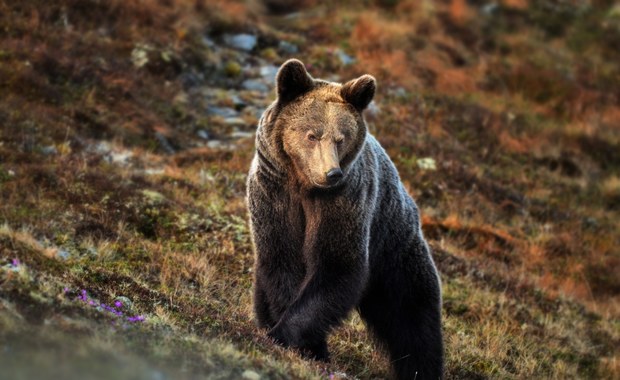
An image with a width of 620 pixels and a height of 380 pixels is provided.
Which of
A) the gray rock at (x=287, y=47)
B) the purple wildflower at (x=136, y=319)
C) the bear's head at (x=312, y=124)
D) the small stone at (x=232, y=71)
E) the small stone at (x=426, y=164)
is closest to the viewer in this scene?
the purple wildflower at (x=136, y=319)

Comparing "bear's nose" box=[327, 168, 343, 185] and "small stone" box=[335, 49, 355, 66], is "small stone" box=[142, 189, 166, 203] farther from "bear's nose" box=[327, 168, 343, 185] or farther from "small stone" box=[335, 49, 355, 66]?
"small stone" box=[335, 49, 355, 66]

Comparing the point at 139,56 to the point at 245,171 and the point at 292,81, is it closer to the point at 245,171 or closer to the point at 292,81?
the point at 245,171

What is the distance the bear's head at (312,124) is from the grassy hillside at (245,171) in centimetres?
140

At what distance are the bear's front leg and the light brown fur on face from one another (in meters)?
0.32

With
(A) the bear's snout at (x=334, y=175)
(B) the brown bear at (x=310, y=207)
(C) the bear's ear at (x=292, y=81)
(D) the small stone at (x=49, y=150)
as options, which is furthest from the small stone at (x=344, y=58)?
(A) the bear's snout at (x=334, y=175)

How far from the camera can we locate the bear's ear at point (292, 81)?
6570 mm

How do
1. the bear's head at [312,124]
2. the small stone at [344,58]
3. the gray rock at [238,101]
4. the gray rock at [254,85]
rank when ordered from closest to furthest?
the bear's head at [312,124], the gray rock at [238,101], the gray rock at [254,85], the small stone at [344,58]

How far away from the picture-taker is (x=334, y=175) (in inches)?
239

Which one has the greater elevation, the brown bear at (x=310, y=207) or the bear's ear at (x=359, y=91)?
the bear's ear at (x=359, y=91)

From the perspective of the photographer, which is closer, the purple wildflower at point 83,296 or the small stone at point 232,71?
the purple wildflower at point 83,296

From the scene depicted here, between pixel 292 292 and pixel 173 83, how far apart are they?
39.5 ft

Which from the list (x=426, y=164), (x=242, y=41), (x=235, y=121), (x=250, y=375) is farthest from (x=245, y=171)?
(x=250, y=375)

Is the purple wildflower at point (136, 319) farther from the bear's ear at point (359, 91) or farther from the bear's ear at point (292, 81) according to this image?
the bear's ear at point (359, 91)

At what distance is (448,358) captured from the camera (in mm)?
9109
